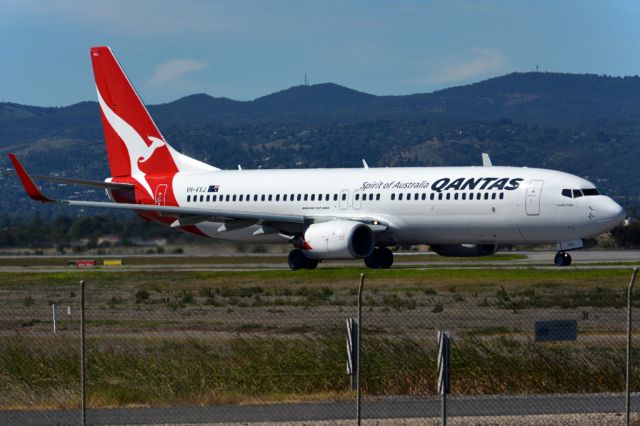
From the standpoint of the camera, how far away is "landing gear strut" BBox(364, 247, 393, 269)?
50.7 metres

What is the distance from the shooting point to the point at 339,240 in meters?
47.7

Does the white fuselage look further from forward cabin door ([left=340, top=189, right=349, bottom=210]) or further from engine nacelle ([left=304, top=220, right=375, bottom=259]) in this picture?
engine nacelle ([left=304, top=220, right=375, bottom=259])

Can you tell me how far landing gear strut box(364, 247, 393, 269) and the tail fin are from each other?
1015cm

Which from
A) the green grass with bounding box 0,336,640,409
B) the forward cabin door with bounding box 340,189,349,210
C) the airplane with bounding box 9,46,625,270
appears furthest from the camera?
the forward cabin door with bounding box 340,189,349,210

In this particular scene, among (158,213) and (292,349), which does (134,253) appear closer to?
(158,213)

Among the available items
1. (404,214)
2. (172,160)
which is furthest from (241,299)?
(172,160)

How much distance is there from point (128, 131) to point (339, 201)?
37.1ft

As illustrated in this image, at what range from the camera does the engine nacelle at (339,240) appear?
47.6 m

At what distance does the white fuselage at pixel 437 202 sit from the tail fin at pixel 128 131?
3266mm

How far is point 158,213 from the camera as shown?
52.3 m

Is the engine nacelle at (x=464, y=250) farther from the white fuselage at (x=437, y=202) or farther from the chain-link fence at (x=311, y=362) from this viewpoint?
the chain-link fence at (x=311, y=362)

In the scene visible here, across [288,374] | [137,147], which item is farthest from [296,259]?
[288,374]

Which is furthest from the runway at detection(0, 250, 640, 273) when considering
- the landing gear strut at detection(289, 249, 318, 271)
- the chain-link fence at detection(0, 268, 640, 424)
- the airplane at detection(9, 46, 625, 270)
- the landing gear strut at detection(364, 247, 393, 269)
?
the chain-link fence at detection(0, 268, 640, 424)

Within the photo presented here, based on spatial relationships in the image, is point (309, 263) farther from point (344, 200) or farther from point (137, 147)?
point (137, 147)
